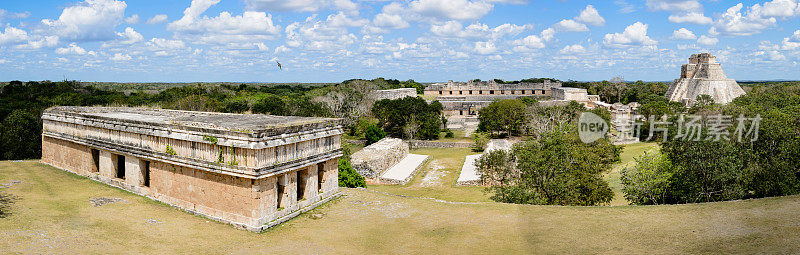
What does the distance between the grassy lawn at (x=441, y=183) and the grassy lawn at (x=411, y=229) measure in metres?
7.98

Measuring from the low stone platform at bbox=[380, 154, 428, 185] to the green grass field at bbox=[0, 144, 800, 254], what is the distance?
37.9ft

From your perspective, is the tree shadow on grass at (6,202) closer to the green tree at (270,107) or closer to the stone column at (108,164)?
the stone column at (108,164)

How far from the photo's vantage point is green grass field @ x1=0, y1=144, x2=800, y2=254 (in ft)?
27.5

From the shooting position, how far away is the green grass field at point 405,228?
27.5 feet

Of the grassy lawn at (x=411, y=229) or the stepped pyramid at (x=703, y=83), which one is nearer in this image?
the grassy lawn at (x=411, y=229)

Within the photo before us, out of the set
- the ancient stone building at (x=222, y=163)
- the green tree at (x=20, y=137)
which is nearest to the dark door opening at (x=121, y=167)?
the ancient stone building at (x=222, y=163)

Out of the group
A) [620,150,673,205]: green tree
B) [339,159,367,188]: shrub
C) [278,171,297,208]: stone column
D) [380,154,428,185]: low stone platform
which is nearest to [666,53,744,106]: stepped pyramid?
[380,154,428,185]: low stone platform

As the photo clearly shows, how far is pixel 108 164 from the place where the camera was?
12.5 meters

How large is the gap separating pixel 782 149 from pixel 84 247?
19206 millimetres

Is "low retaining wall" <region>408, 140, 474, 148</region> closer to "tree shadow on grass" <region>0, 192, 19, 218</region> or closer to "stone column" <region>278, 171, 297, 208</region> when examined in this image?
"stone column" <region>278, 171, 297, 208</region>

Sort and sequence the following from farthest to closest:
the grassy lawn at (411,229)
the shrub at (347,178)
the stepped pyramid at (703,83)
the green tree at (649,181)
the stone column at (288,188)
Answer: the stepped pyramid at (703,83), the shrub at (347,178), the green tree at (649,181), the stone column at (288,188), the grassy lawn at (411,229)

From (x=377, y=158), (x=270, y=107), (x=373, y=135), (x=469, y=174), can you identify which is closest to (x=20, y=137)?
(x=270, y=107)

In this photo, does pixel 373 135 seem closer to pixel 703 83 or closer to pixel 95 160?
pixel 95 160

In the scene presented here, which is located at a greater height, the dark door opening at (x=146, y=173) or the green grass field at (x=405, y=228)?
the dark door opening at (x=146, y=173)
